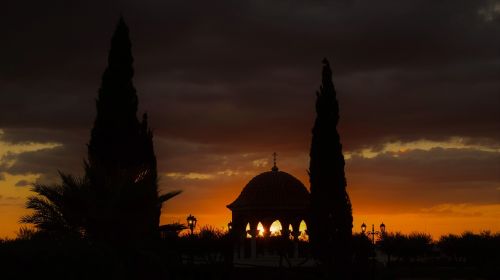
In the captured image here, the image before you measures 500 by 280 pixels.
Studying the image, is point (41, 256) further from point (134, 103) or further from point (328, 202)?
point (328, 202)

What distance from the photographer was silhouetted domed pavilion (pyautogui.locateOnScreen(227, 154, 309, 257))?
49.2m

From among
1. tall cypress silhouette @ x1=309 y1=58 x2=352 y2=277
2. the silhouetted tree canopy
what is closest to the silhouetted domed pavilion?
tall cypress silhouette @ x1=309 y1=58 x2=352 y2=277

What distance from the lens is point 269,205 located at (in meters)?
49.3

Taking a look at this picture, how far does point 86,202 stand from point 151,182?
7.91 feet

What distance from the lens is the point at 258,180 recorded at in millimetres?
52344

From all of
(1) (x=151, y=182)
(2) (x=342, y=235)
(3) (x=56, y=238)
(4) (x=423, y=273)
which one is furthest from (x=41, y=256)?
(4) (x=423, y=273)

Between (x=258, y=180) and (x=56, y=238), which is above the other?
(x=258, y=180)

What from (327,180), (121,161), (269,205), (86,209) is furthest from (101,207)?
(269,205)

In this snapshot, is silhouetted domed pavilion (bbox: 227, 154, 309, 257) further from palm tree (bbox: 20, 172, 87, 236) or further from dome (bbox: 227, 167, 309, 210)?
palm tree (bbox: 20, 172, 87, 236)

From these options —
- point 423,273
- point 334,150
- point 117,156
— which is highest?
point 334,150

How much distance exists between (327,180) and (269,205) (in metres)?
12.7

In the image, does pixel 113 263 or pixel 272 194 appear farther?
pixel 272 194

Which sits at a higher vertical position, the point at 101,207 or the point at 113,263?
the point at 101,207

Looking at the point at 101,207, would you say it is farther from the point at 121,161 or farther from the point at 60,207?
the point at 121,161
